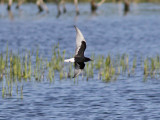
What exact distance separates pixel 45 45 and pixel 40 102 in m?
17.7

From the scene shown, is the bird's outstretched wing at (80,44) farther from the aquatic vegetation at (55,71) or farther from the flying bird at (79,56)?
the aquatic vegetation at (55,71)

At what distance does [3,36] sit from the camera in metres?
40.5

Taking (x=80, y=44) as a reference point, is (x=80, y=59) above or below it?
below

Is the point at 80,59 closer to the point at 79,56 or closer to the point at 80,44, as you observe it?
the point at 79,56

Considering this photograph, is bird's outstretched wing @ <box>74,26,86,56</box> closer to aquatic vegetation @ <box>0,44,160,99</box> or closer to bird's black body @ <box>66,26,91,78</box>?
bird's black body @ <box>66,26,91,78</box>

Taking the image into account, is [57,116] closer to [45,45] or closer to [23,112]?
[23,112]

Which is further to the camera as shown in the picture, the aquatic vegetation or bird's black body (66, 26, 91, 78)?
the aquatic vegetation

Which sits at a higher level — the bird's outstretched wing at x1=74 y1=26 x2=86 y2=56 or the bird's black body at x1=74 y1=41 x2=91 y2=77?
the bird's outstretched wing at x1=74 y1=26 x2=86 y2=56

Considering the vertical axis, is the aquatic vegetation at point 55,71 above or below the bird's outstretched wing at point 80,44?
below

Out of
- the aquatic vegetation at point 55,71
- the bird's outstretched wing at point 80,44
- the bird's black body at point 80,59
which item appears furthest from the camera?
the aquatic vegetation at point 55,71

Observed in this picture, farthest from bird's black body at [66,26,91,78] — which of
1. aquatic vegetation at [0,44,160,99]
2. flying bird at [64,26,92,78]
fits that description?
aquatic vegetation at [0,44,160,99]

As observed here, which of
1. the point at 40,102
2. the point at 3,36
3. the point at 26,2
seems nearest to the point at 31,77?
the point at 40,102

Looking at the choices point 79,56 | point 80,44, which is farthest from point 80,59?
point 80,44

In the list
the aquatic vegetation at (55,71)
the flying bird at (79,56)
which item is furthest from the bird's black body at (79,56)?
the aquatic vegetation at (55,71)
